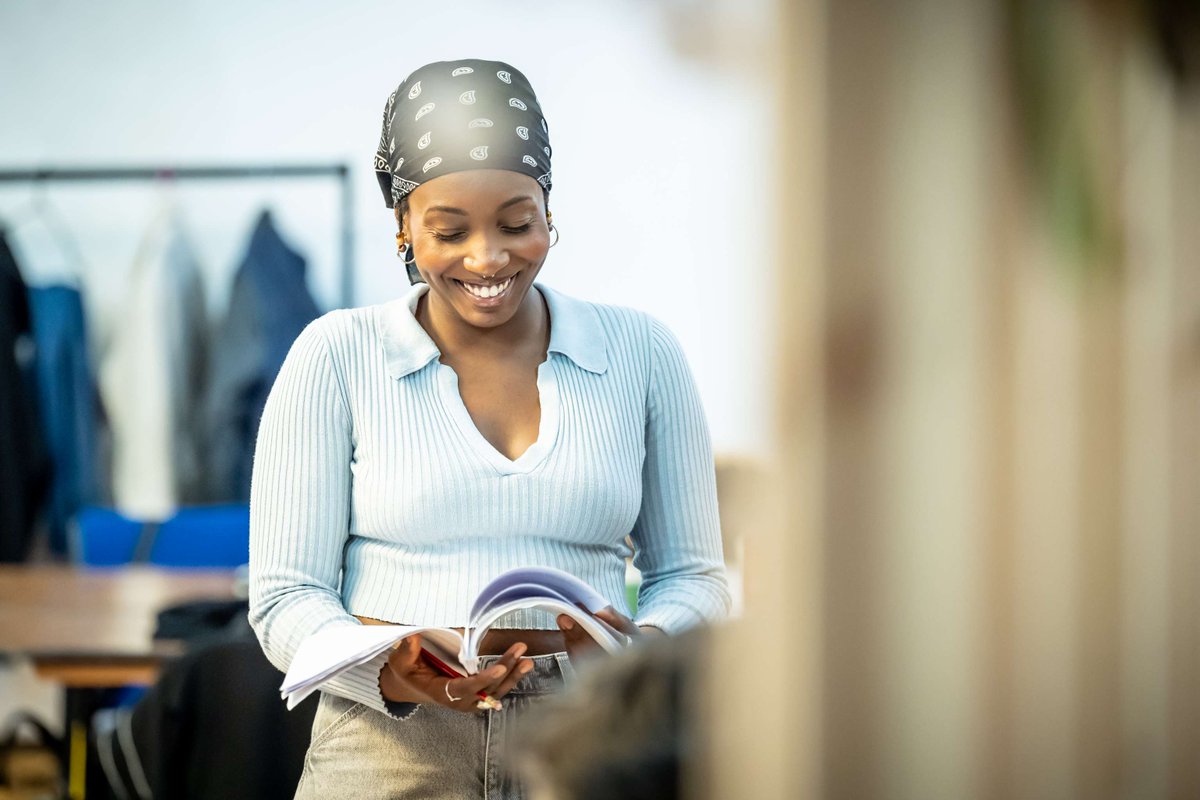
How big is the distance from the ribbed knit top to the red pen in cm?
6

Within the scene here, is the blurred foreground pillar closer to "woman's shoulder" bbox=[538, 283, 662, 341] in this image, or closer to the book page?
the book page

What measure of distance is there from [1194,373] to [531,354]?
1000 millimetres

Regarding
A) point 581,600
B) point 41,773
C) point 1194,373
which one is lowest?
point 41,773

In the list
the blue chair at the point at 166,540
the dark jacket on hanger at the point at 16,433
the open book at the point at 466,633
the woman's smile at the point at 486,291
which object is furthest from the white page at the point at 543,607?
the dark jacket on hanger at the point at 16,433

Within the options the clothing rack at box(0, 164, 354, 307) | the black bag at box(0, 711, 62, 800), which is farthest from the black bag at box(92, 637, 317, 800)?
the clothing rack at box(0, 164, 354, 307)

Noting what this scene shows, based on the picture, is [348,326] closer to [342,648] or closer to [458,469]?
[458,469]

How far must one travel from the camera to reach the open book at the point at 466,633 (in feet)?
3.87

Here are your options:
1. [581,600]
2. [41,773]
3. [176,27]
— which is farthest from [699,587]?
[176,27]

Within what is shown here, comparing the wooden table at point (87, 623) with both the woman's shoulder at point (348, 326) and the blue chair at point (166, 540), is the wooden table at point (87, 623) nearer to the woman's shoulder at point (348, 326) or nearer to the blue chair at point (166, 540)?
the blue chair at point (166, 540)

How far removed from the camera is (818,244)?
47 cm

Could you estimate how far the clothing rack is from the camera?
4.55 metres

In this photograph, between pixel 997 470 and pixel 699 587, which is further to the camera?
pixel 699 587

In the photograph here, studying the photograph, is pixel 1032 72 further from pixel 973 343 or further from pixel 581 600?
pixel 581 600

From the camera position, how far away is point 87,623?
2775mm
